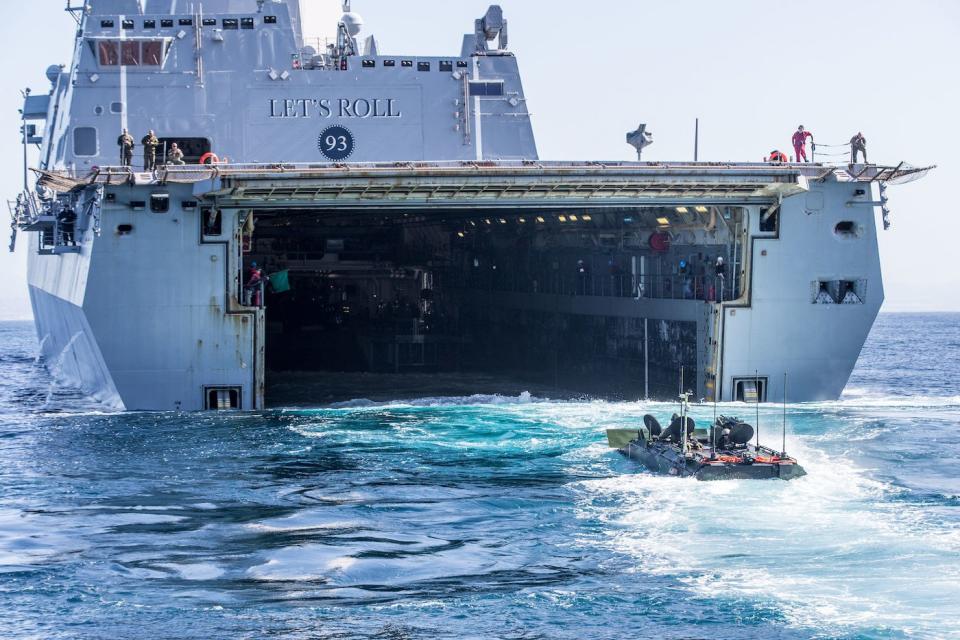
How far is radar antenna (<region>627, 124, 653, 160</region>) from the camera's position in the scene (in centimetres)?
3744

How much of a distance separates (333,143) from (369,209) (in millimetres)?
3540

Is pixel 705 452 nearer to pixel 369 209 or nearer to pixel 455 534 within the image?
pixel 455 534

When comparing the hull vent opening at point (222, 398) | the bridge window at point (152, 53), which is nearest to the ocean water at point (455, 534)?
the hull vent opening at point (222, 398)

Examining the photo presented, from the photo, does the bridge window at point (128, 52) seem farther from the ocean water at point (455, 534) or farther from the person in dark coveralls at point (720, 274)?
the person in dark coveralls at point (720, 274)

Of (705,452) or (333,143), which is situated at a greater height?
(333,143)

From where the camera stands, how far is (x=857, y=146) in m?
34.6

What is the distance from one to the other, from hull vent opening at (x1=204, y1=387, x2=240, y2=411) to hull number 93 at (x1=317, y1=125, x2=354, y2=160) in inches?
324

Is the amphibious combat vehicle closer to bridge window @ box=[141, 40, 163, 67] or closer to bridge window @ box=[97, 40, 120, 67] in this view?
bridge window @ box=[141, 40, 163, 67]

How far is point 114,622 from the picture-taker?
16312 mm

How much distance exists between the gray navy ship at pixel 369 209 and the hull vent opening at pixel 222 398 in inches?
2.2

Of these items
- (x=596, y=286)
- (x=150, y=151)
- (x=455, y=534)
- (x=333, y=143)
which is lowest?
(x=455, y=534)

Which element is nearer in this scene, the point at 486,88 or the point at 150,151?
the point at 150,151

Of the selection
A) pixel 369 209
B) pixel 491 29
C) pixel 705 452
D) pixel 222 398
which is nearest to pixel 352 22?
pixel 491 29

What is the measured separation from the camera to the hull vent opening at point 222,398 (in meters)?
33.0
